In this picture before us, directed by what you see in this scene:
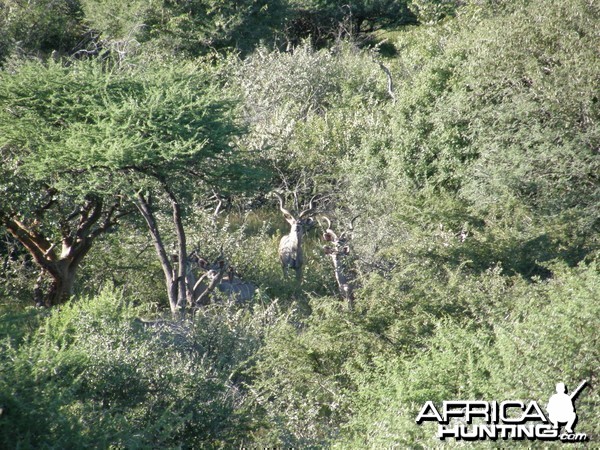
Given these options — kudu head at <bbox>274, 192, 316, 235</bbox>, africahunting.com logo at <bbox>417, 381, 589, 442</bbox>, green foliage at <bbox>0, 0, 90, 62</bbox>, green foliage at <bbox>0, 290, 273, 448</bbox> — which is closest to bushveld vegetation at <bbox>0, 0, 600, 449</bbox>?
green foliage at <bbox>0, 290, 273, 448</bbox>

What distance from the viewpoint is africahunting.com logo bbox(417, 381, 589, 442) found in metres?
6.37

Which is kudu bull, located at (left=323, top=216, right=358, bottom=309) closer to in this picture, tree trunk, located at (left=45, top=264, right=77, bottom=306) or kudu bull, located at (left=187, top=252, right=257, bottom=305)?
kudu bull, located at (left=187, top=252, right=257, bottom=305)

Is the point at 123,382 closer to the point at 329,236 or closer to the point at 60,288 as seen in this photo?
the point at 60,288

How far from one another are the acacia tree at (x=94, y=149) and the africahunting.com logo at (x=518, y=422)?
566 centimetres

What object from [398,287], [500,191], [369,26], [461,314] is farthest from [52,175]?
[369,26]

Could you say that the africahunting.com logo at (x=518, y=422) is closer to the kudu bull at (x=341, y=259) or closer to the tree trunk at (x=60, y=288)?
the kudu bull at (x=341, y=259)

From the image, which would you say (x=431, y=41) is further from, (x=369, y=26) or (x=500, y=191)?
(x=369, y=26)

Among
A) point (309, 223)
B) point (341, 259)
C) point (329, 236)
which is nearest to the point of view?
point (341, 259)

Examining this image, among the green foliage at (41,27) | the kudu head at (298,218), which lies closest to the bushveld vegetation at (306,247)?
the kudu head at (298,218)

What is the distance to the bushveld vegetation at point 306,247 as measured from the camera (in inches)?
296

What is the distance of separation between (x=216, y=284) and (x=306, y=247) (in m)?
4.51

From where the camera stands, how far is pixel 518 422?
21.2 feet

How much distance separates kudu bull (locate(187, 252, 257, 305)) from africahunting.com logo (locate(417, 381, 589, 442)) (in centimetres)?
630

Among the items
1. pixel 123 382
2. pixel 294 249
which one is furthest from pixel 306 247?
pixel 123 382
